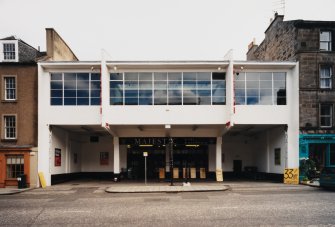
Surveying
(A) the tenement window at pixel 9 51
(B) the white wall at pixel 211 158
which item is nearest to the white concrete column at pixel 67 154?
(A) the tenement window at pixel 9 51

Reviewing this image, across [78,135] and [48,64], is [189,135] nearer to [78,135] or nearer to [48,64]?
[78,135]

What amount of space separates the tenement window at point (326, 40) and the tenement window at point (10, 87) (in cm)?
2310

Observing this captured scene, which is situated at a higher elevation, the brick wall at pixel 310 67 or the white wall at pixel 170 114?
the brick wall at pixel 310 67

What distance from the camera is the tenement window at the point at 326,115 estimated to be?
83.1ft

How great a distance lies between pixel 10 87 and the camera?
24.6 meters

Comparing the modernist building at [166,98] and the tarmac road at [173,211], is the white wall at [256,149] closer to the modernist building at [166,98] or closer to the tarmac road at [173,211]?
the modernist building at [166,98]

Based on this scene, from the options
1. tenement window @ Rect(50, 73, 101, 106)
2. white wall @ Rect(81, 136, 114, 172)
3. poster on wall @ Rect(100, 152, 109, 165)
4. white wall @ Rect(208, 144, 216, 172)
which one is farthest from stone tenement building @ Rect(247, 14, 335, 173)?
poster on wall @ Rect(100, 152, 109, 165)

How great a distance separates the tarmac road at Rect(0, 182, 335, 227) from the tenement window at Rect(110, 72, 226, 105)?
9460mm

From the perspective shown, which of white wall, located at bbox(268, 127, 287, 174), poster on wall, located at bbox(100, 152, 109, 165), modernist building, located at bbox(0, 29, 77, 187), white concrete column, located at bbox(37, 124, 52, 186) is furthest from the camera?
poster on wall, located at bbox(100, 152, 109, 165)

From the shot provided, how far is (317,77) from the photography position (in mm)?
25141

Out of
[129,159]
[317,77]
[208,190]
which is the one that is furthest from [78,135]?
[317,77]

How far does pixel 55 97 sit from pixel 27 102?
6.50 ft

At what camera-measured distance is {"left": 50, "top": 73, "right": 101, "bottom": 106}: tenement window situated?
25.0 metres

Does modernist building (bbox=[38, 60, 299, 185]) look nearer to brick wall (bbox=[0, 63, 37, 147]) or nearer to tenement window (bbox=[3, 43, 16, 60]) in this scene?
brick wall (bbox=[0, 63, 37, 147])
